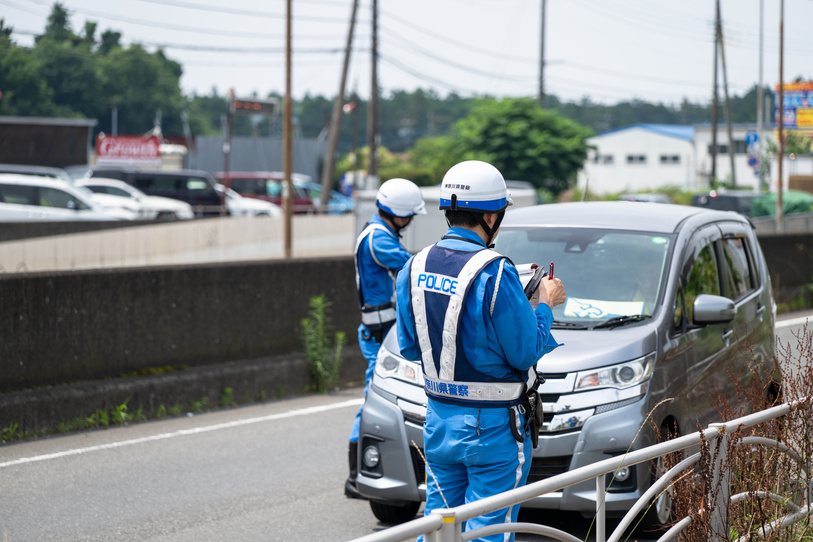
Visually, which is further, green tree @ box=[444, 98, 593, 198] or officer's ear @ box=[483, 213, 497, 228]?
green tree @ box=[444, 98, 593, 198]

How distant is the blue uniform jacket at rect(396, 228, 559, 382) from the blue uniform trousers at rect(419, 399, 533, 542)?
0.17 m

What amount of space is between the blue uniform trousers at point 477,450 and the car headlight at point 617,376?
1499 mm

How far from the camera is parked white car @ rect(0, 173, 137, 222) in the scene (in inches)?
967

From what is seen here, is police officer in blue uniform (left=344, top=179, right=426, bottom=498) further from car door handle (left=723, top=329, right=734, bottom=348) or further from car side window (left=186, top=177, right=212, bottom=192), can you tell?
car side window (left=186, top=177, right=212, bottom=192)

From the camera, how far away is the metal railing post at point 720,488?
12.8 ft

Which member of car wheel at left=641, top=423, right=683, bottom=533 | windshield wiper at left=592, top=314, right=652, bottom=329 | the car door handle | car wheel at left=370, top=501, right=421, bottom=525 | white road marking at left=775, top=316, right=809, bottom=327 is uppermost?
windshield wiper at left=592, top=314, right=652, bottom=329

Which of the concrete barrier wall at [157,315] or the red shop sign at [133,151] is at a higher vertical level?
the red shop sign at [133,151]

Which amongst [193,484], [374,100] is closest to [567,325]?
[193,484]

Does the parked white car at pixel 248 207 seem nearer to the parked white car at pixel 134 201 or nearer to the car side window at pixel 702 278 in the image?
the parked white car at pixel 134 201

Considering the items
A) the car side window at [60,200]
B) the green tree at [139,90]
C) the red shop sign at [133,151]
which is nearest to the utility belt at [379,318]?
the car side window at [60,200]

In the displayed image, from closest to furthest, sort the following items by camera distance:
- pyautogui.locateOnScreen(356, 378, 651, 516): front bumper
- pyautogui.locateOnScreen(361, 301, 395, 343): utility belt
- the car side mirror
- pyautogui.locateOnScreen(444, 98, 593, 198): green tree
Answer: pyautogui.locateOnScreen(356, 378, 651, 516): front bumper, the car side mirror, pyautogui.locateOnScreen(361, 301, 395, 343): utility belt, pyautogui.locateOnScreen(444, 98, 593, 198): green tree

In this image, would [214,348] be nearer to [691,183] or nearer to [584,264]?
[584,264]

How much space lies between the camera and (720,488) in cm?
396

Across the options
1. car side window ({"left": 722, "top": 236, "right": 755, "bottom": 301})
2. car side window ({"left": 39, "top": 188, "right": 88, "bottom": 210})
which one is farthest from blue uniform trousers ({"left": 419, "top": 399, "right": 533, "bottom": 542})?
car side window ({"left": 39, "top": 188, "right": 88, "bottom": 210})
